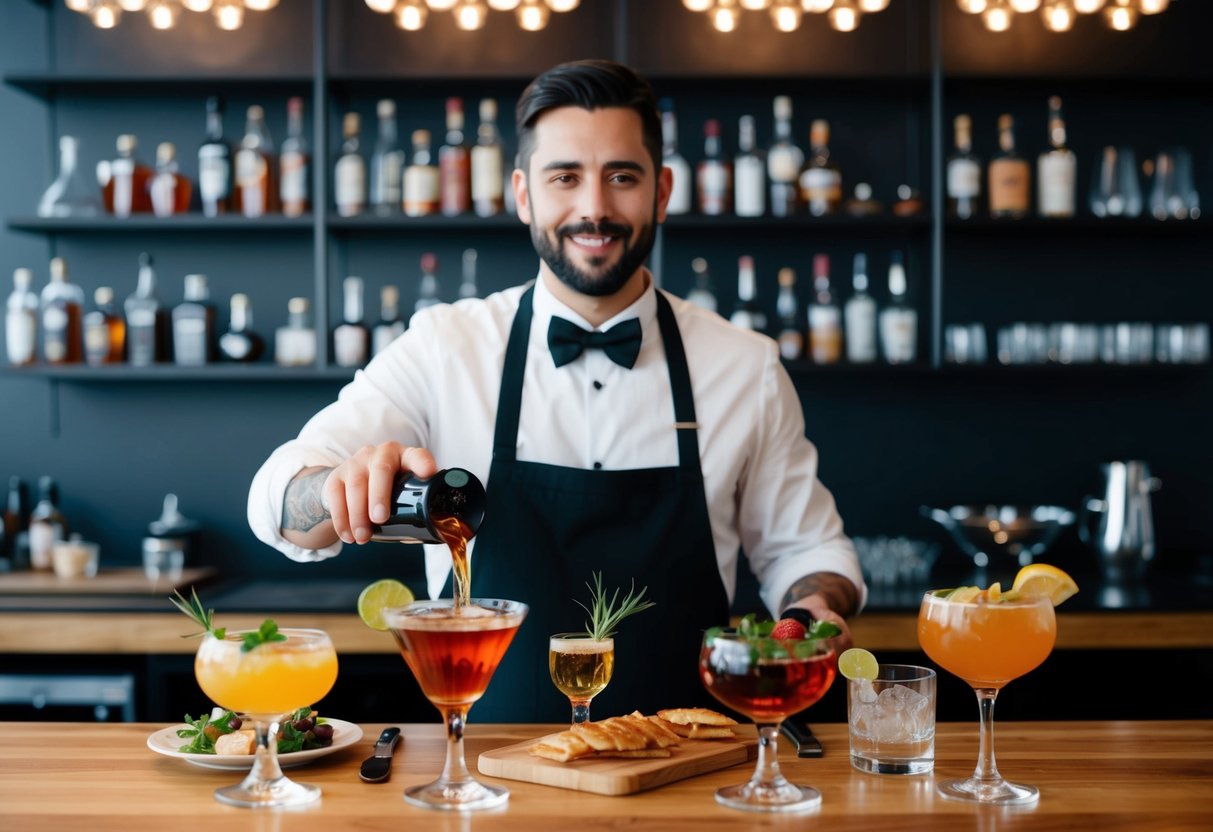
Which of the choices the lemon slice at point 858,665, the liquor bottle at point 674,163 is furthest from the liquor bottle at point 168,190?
the lemon slice at point 858,665

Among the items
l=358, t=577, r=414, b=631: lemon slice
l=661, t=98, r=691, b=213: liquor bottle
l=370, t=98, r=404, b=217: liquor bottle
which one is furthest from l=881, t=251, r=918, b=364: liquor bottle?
l=358, t=577, r=414, b=631: lemon slice

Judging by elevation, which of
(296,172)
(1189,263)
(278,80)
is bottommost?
(1189,263)

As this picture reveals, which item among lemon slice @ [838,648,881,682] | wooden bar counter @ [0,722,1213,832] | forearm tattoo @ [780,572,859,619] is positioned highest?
lemon slice @ [838,648,881,682]

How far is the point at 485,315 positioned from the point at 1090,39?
2.33 metres

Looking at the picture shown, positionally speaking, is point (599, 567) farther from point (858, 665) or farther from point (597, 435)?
point (858, 665)

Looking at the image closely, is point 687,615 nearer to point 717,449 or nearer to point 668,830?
point 717,449

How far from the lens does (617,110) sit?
215 cm

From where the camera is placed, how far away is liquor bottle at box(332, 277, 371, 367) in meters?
3.47

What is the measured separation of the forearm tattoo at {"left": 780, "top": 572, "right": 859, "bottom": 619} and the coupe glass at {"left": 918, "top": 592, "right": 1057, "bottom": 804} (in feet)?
2.00

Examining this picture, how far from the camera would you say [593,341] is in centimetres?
224

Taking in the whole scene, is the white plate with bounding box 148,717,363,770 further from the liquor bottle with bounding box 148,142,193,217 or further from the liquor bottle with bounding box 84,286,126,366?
the liquor bottle with bounding box 148,142,193,217

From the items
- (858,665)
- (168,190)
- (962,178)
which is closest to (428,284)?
(168,190)

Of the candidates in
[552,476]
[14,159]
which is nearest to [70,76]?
[14,159]

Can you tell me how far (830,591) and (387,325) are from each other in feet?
6.04
